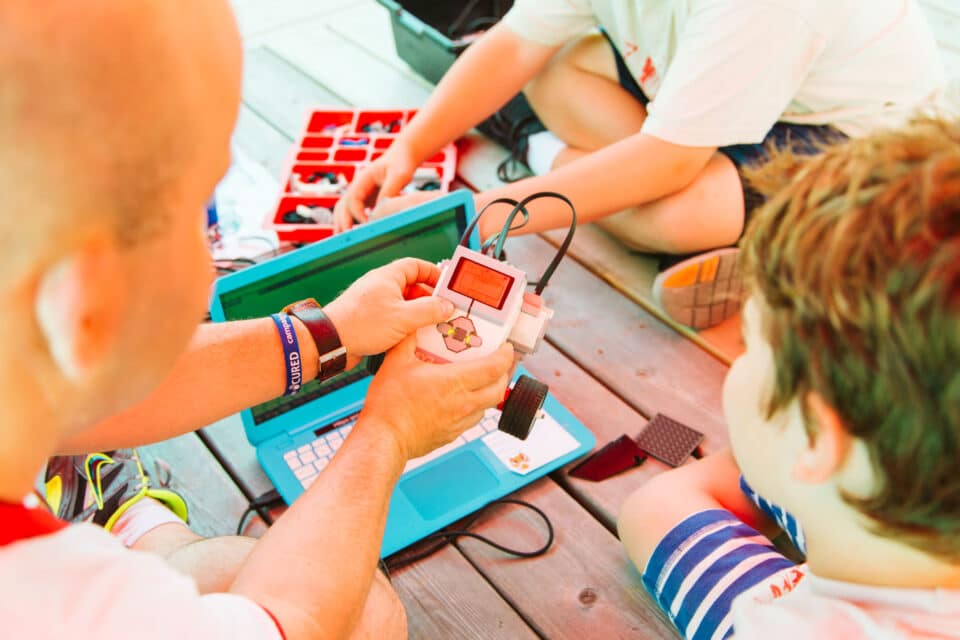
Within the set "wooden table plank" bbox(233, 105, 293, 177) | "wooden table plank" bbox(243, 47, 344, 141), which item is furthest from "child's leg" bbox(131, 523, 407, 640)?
"wooden table plank" bbox(243, 47, 344, 141)

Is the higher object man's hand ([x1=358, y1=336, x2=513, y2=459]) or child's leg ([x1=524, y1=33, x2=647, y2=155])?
child's leg ([x1=524, y1=33, x2=647, y2=155])

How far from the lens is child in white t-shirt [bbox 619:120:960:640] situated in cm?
48

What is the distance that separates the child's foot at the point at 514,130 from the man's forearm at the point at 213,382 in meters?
0.78

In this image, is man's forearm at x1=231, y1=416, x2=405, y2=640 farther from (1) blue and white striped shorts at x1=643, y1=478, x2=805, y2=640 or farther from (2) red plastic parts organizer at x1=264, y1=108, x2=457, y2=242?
(2) red plastic parts organizer at x1=264, y1=108, x2=457, y2=242

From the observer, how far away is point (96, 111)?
423 millimetres

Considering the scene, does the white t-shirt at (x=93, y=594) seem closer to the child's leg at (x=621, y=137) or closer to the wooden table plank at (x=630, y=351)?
the wooden table plank at (x=630, y=351)

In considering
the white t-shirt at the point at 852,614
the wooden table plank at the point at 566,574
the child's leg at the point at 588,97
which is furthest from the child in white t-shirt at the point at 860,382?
the child's leg at the point at 588,97

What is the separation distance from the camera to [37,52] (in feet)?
1.31

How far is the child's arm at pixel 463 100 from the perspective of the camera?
4.69 feet

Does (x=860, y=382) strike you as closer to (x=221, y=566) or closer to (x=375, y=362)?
(x=375, y=362)

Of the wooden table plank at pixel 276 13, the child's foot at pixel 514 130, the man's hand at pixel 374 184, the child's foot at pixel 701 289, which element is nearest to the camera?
the child's foot at pixel 701 289

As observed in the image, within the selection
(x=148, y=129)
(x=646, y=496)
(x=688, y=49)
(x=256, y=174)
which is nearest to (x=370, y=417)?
(x=646, y=496)

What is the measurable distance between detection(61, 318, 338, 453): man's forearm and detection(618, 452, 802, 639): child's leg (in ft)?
1.37

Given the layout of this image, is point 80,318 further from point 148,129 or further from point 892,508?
point 892,508
